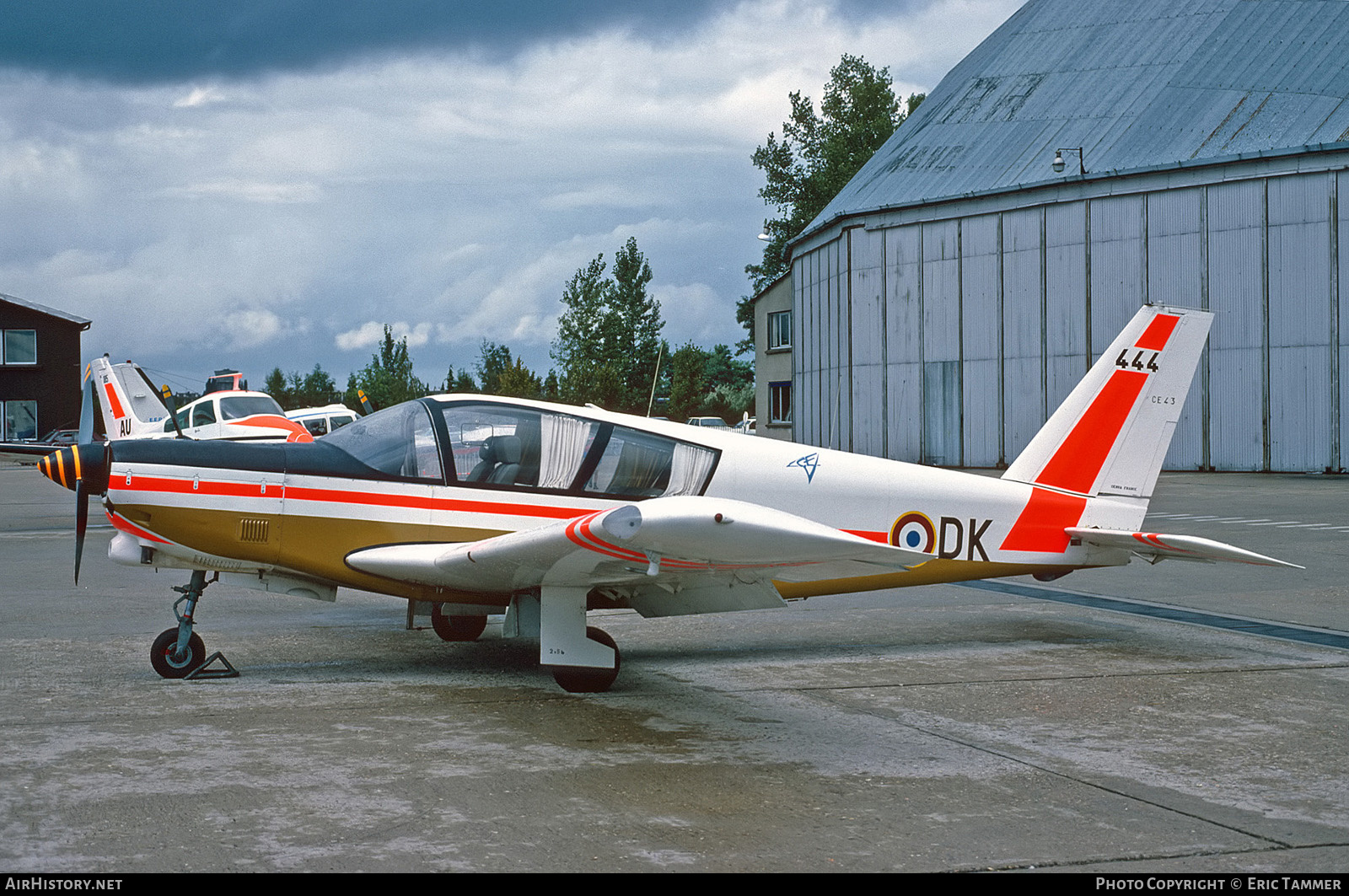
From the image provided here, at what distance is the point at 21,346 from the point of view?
217ft

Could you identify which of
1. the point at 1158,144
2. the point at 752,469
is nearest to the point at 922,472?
the point at 752,469

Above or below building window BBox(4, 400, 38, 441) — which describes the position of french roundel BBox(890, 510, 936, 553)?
below

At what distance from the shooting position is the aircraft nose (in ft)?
23.4

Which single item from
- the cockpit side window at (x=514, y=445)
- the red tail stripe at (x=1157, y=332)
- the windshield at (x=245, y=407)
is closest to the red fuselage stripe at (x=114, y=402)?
the windshield at (x=245, y=407)

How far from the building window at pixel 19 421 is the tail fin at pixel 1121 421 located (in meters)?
66.5

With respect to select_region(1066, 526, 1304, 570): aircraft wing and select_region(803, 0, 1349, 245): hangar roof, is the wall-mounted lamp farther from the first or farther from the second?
select_region(1066, 526, 1304, 570): aircraft wing

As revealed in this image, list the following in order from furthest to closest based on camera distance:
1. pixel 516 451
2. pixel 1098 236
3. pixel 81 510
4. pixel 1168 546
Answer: pixel 1098 236 < pixel 1168 546 < pixel 516 451 < pixel 81 510

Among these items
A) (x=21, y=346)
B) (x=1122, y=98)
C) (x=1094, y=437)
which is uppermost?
(x=1122, y=98)

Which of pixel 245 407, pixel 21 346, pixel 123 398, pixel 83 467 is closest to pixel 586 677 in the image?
pixel 83 467

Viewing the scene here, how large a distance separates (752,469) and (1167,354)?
131 inches

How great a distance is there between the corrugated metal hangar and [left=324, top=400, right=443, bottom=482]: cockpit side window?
30.6m

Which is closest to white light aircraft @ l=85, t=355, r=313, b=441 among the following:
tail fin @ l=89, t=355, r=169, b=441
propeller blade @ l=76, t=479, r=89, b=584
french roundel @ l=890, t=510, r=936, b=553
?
tail fin @ l=89, t=355, r=169, b=441

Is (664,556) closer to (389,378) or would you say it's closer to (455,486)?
(455,486)

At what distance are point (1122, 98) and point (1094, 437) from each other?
34.1 metres
